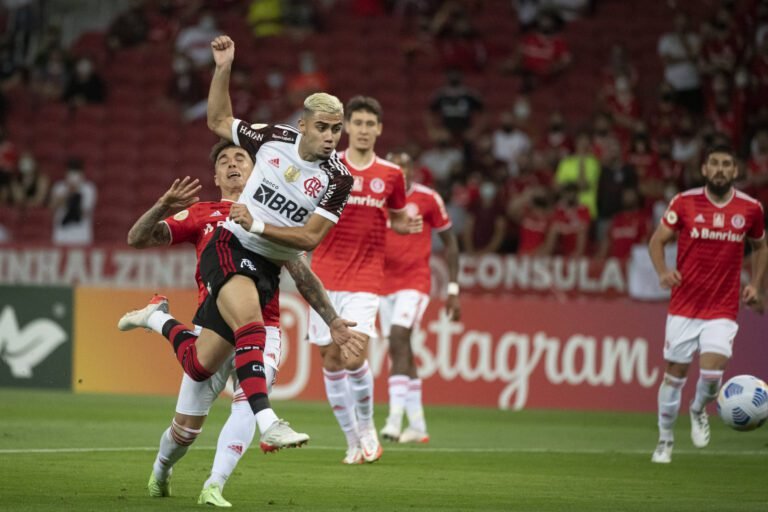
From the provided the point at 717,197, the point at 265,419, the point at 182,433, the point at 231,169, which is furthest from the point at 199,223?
the point at 717,197

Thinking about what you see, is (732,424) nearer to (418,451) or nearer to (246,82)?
(418,451)

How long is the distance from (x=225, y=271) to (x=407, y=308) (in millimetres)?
6005

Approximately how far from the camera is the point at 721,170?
12438 millimetres

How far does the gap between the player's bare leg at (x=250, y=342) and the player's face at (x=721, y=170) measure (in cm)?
549

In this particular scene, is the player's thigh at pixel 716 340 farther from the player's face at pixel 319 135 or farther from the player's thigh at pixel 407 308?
the player's face at pixel 319 135

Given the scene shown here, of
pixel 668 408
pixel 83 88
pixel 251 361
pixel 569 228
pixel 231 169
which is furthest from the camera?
→ pixel 83 88

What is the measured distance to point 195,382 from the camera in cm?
849

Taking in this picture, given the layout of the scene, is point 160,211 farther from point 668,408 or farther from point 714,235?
point 714,235

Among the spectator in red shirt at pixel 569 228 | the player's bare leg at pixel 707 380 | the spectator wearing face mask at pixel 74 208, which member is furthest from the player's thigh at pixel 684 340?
the spectator wearing face mask at pixel 74 208

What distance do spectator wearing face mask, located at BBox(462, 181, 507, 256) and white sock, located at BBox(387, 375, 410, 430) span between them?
6.47 metres

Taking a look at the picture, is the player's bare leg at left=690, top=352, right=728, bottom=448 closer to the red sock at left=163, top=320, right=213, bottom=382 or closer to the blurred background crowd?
the red sock at left=163, top=320, right=213, bottom=382

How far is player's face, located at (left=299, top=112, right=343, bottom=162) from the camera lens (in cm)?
845

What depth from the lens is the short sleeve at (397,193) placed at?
1193 cm

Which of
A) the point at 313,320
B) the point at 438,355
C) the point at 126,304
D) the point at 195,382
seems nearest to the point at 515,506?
the point at 195,382
